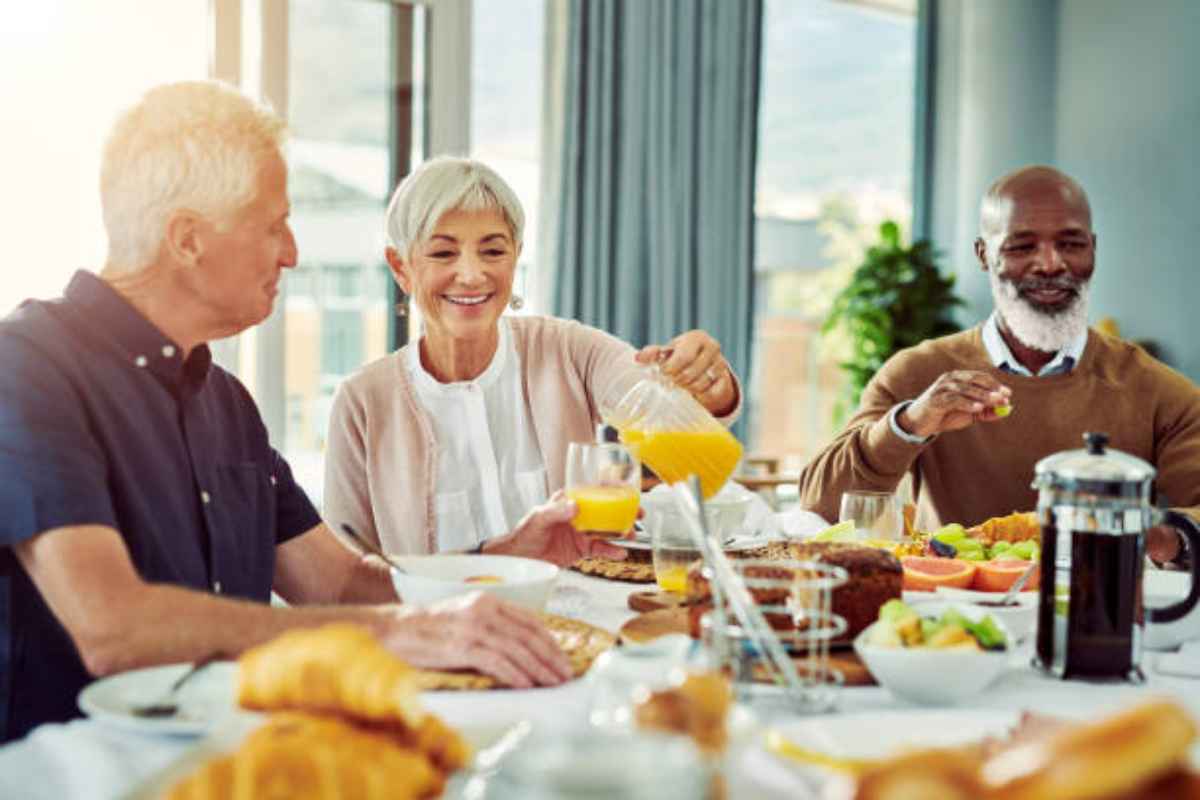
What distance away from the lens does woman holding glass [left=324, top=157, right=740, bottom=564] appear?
2555mm

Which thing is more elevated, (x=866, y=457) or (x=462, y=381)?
(x=462, y=381)

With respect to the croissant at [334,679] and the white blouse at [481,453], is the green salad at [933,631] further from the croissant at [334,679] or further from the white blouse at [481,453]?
the white blouse at [481,453]

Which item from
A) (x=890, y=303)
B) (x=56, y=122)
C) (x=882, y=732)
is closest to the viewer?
(x=882, y=732)

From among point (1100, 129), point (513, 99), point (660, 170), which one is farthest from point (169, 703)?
point (1100, 129)

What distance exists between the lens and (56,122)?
13.1 feet

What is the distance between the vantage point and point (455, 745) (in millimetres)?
973

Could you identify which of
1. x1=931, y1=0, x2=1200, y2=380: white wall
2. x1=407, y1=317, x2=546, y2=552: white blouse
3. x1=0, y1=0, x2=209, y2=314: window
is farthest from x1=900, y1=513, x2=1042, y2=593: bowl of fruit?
x1=931, y1=0, x2=1200, y2=380: white wall

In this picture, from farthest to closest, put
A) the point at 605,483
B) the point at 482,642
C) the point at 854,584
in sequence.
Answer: the point at 605,483 < the point at 854,584 < the point at 482,642

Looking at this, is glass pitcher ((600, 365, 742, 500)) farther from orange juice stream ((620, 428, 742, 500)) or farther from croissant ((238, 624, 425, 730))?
croissant ((238, 624, 425, 730))

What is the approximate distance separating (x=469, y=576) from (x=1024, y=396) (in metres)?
1.64

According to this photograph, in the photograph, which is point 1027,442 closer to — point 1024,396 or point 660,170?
point 1024,396

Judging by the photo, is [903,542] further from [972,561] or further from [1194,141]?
[1194,141]

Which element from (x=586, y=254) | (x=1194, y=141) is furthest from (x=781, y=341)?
(x=1194, y=141)

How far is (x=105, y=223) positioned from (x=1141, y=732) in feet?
4.52
